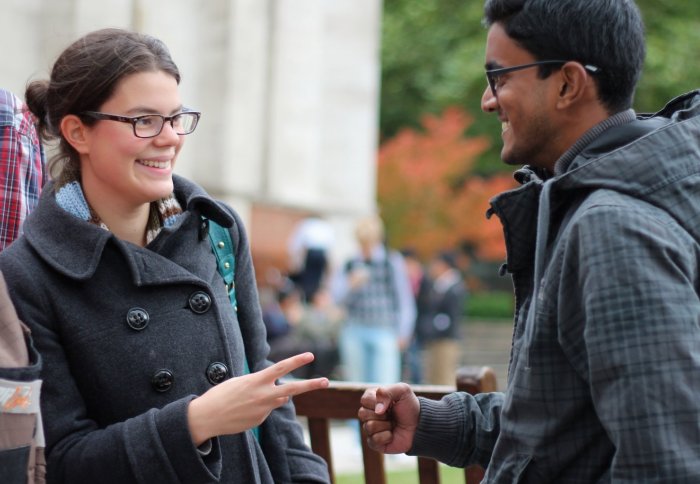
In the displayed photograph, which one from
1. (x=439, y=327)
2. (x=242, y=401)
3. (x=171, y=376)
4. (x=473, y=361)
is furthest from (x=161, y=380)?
(x=473, y=361)

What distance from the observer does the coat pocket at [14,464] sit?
2266mm

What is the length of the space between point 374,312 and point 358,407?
24.1ft

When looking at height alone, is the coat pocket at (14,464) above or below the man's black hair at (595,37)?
below

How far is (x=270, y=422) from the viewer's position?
3094 mm

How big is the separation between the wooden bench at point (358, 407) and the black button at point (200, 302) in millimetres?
848

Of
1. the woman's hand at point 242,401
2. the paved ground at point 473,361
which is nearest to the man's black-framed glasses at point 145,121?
the woman's hand at point 242,401

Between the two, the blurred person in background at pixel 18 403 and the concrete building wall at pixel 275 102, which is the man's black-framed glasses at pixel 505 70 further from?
the concrete building wall at pixel 275 102

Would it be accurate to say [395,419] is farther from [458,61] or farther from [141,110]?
[458,61]

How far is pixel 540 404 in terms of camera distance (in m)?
2.26

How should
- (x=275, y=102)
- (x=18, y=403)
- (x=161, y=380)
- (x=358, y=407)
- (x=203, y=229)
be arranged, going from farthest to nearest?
(x=275, y=102)
(x=358, y=407)
(x=203, y=229)
(x=161, y=380)
(x=18, y=403)

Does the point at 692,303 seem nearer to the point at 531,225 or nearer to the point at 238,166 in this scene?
the point at 531,225

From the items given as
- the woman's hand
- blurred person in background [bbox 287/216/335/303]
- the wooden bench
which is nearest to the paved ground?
blurred person in background [bbox 287/216/335/303]

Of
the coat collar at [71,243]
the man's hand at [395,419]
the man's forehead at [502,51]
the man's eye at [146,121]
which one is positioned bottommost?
the man's hand at [395,419]

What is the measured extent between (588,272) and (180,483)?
1135 mm
